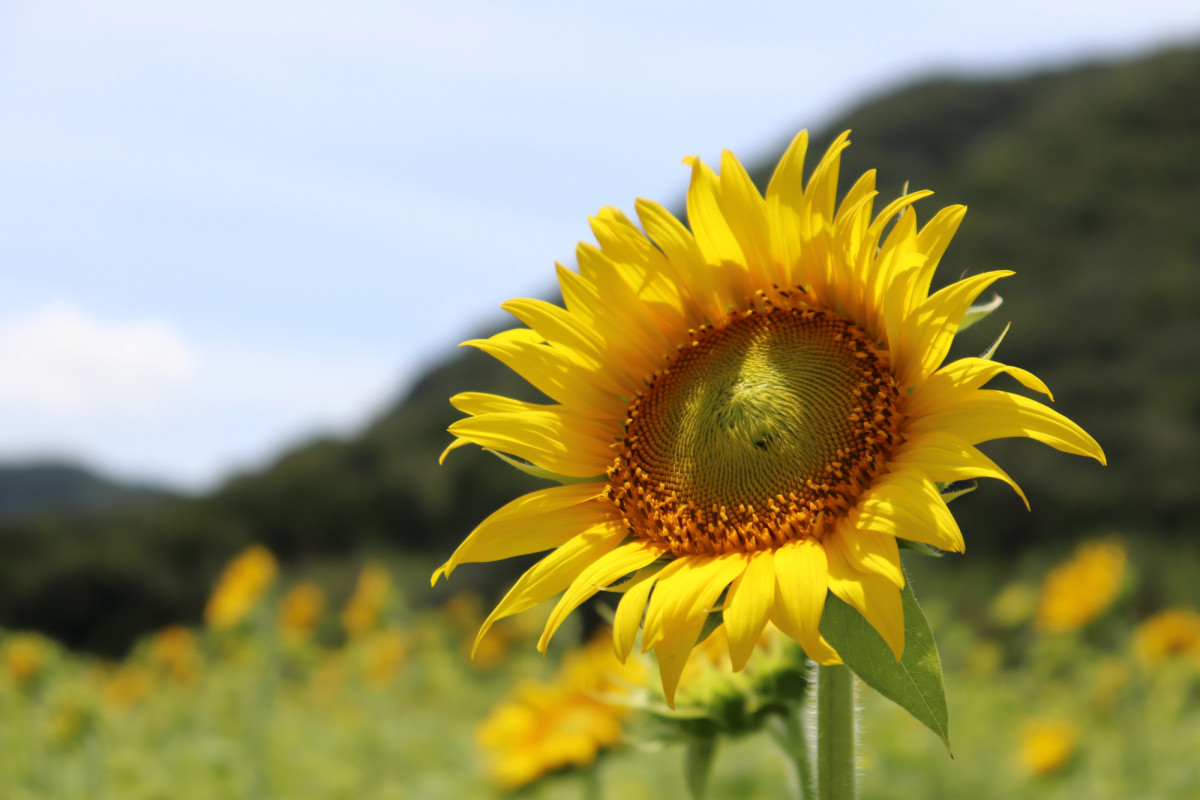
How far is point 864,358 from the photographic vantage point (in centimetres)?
141

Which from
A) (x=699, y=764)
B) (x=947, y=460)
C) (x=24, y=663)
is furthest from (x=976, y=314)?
(x=24, y=663)

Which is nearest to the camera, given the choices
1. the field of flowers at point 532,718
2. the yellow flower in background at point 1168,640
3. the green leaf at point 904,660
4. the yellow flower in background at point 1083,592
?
the green leaf at point 904,660

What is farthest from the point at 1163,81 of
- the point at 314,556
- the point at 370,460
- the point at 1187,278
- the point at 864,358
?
the point at 864,358

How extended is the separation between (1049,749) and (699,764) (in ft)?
12.0

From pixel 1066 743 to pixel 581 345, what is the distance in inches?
→ 165

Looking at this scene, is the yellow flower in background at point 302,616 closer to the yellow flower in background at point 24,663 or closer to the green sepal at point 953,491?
the yellow flower in background at point 24,663

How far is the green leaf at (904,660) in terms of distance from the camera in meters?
1.03

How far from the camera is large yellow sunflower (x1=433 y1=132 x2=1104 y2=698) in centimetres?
114

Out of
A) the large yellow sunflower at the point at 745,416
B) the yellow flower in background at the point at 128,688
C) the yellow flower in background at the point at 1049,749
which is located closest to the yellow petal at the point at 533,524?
the large yellow sunflower at the point at 745,416

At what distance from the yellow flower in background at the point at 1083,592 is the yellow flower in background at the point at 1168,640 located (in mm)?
1258

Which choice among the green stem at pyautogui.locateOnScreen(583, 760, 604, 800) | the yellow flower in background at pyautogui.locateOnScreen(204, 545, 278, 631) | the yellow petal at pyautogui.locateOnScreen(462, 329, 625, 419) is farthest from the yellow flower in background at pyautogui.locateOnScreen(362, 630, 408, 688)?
the yellow petal at pyautogui.locateOnScreen(462, 329, 625, 419)

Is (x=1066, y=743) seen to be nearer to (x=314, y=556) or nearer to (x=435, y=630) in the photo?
(x=435, y=630)

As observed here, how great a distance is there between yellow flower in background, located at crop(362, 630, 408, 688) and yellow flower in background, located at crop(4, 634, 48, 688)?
224 cm

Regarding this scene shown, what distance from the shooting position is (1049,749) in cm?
451
